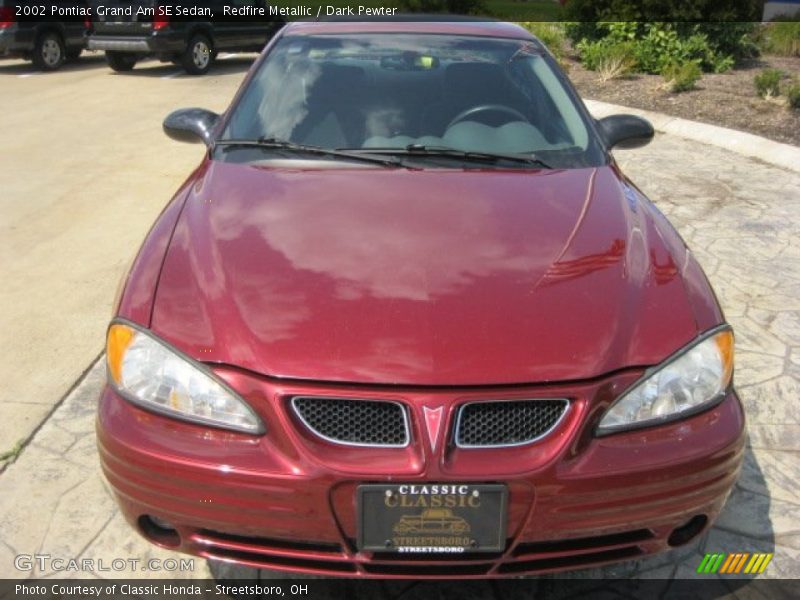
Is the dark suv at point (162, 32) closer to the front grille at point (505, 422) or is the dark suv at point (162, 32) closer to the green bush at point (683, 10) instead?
the green bush at point (683, 10)

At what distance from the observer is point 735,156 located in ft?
26.9

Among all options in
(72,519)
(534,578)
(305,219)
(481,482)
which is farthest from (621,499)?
(72,519)

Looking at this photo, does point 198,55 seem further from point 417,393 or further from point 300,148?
point 417,393

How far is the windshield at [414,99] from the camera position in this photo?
11.4 ft

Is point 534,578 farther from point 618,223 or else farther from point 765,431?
point 765,431

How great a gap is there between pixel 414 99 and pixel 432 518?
2066mm

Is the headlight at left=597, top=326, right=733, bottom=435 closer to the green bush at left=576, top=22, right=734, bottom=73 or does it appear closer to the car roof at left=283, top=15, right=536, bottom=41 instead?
the car roof at left=283, top=15, right=536, bottom=41

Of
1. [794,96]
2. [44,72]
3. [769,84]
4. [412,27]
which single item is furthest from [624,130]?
[44,72]

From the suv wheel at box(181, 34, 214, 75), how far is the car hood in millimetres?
12745

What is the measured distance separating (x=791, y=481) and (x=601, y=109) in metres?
7.33

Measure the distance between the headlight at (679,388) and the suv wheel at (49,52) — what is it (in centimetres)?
1532

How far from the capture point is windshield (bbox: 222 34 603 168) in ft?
11.4

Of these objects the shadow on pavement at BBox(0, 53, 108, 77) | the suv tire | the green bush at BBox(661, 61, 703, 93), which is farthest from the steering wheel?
the shadow on pavement at BBox(0, 53, 108, 77)

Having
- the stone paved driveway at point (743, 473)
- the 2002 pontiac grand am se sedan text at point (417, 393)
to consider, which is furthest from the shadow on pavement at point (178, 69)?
the 2002 pontiac grand am se sedan text at point (417, 393)
